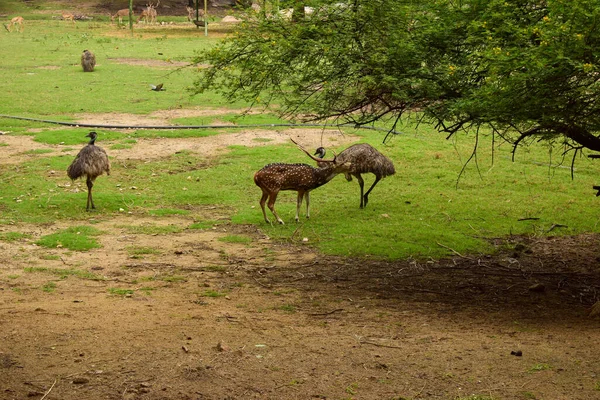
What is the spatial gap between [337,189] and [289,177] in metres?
2.77

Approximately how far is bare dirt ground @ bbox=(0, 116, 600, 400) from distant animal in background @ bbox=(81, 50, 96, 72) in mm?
14407

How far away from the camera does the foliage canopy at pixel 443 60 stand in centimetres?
721

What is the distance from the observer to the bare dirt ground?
6.43 meters

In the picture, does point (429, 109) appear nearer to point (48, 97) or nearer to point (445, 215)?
point (445, 215)

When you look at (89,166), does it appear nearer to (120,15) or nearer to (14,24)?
(14,24)

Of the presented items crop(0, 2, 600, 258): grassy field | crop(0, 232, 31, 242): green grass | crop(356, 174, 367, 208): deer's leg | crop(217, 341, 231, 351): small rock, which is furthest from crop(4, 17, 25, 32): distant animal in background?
crop(217, 341, 231, 351): small rock

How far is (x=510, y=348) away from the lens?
7238mm

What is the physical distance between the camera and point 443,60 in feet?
28.7

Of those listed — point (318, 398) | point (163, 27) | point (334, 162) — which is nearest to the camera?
point (318, 398)

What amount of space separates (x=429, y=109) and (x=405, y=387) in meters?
3.42

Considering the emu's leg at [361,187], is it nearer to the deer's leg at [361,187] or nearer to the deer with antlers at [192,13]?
the deer's leg at [361,187]

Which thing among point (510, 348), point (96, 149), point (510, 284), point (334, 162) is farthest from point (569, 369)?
point (96, 149)

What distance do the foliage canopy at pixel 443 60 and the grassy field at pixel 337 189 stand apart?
70 cm

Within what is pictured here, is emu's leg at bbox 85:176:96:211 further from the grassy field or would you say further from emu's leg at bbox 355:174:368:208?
emu's leg at bbox 355:174:368:208
